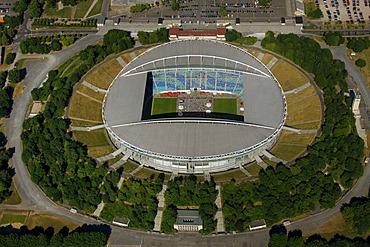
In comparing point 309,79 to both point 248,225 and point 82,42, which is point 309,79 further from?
point 82,42

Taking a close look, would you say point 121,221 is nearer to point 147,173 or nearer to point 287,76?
point 147,173

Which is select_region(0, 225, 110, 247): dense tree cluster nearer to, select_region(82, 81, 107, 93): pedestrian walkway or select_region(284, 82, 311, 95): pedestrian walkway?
select_region(82, 81, 107, 93): pedestrian walkway

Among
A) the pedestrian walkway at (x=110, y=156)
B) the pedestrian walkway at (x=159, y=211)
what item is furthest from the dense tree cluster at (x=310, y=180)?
the pedestrian walkway at (x=110, y=156)

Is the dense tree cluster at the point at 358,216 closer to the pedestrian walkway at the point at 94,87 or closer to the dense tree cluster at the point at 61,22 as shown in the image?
the pedestrian walkway at the point at 94,87

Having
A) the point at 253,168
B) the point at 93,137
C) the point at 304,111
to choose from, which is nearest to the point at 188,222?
the point at 253,168

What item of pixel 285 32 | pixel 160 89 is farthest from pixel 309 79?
pixel 160 89
